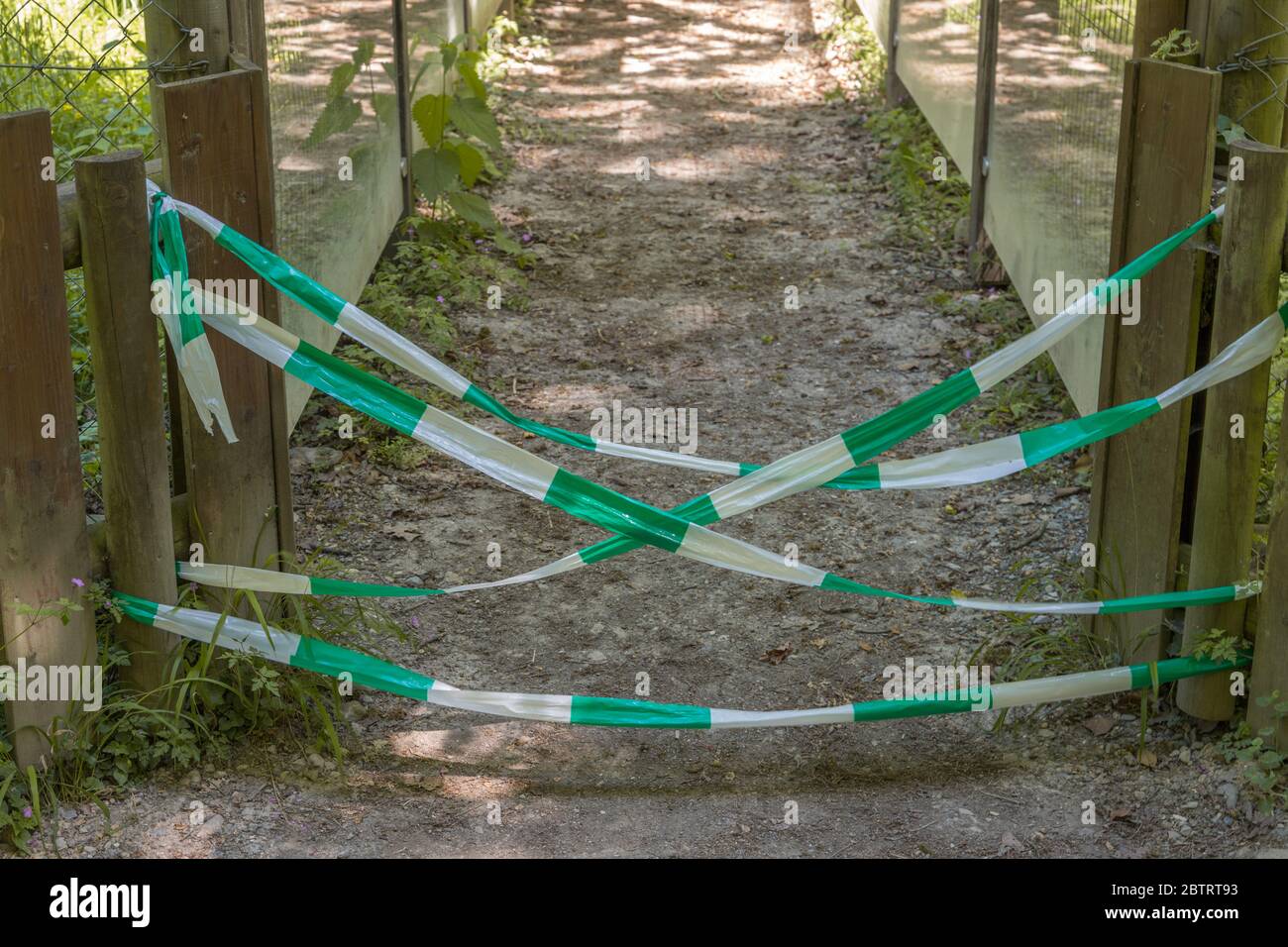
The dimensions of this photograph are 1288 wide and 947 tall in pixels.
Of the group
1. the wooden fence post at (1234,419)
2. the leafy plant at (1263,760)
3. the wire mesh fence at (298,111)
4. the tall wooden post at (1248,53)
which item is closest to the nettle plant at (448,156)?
the wire mesh fence at (298,111)

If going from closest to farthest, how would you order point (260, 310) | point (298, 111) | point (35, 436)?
point (35, 436), point (260, 310), point (298, 111)

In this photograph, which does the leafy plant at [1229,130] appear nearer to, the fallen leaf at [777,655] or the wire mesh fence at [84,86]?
the fallen leaf at [777,655]

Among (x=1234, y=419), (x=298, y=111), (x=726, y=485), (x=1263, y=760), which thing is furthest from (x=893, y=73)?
(x=1263, y=760)

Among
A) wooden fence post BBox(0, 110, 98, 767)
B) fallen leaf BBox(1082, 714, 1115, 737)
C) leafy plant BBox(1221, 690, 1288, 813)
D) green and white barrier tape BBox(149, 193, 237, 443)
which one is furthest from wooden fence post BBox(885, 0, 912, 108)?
wooden fence post BBox(0, 110, 98, 767)

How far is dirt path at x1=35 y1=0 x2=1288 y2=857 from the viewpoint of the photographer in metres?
3.55

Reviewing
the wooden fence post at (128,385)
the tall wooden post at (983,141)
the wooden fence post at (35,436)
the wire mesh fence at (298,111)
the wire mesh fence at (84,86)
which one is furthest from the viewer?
the tall wooden post at (983,141)

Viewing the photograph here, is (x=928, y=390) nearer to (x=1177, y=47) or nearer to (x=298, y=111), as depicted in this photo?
(x=1177, y=47)

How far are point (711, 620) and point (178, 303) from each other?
77.4 inches

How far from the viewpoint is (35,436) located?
129 inches

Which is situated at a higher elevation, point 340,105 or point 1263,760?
point 340,105

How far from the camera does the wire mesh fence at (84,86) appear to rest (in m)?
3.89

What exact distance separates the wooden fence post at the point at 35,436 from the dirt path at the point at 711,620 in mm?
439

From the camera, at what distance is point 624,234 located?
8.05 metres

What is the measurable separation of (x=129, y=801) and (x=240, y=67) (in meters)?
1.85
